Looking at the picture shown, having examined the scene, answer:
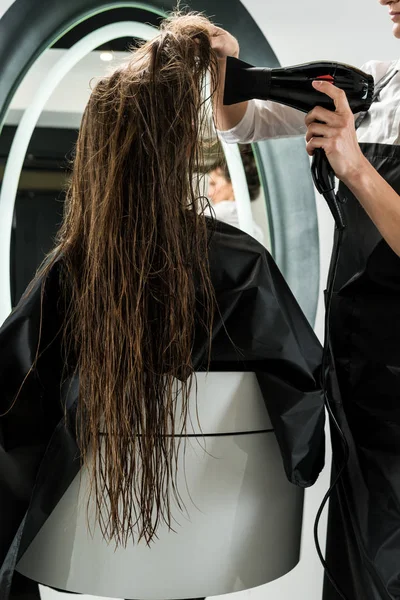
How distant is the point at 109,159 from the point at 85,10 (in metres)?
1.31

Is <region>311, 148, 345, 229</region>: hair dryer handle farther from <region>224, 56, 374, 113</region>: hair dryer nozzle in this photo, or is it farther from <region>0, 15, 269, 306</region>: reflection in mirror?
<region>0, 15, 269, 306</region>: reflection in mirror

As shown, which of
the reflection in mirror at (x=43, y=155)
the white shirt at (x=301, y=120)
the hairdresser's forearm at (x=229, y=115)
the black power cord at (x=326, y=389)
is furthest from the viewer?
the reflection in mirror at (x=43, y=155)

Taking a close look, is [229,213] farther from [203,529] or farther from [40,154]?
[203,529]

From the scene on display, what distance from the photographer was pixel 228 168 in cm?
226

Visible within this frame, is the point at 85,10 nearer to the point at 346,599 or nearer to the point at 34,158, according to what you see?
the point at 34,158

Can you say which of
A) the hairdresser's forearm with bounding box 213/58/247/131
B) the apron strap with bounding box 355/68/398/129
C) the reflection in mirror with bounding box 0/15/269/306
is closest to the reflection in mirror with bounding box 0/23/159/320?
the reflection in mirror with bounding box 0/15/269/306

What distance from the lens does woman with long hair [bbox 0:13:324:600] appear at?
109 centimetres

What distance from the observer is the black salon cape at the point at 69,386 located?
3.71ft

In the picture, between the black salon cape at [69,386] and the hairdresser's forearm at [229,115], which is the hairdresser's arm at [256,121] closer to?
the hairdresser's forearm at [229,115]

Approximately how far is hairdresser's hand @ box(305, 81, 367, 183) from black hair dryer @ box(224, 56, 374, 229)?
1cm

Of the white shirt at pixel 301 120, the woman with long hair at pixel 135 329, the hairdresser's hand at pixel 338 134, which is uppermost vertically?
the white shirt at pixel 301 120

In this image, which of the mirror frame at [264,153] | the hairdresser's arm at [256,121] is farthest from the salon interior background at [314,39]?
the hairdresser's arm at [256,121]

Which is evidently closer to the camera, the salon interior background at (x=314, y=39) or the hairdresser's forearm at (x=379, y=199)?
the hairdresser's forearm at (x=379, y=199)

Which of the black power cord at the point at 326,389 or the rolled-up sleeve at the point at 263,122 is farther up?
the rolled-up sleeve at the point at 263,122
